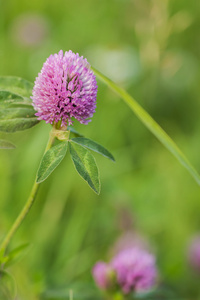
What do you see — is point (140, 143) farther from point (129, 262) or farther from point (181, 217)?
point (129, 262)

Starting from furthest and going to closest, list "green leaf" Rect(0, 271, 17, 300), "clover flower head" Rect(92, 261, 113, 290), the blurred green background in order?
1. the blurred green background
2. "clover flower head" Rect(92, 261, 113, 290)
3. "green leaf" Rect(0, 271, 17, 300)

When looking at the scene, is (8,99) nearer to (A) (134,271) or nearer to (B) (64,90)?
(B) (64,90)

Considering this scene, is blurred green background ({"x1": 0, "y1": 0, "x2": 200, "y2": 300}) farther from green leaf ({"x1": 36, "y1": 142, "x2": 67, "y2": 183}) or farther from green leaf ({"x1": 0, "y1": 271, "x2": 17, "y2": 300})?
green leaf ({"x1": 36, "y1": 142, "x2": 67, "y2": 183})

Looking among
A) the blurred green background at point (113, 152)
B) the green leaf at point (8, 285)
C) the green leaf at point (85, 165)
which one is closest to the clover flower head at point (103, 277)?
the blurred green background at point (113, 152)

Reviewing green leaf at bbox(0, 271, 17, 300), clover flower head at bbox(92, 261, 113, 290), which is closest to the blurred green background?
clover flower head at bbox(92, 261, 113, 290)

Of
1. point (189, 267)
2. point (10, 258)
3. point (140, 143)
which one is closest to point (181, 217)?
point (189, 267)

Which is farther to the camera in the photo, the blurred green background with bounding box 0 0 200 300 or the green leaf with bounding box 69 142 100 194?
the blurred green background with bounding box 0 0 200 300

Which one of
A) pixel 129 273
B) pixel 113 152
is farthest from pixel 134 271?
pixel 113 152
